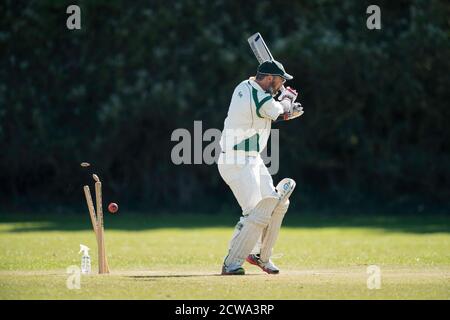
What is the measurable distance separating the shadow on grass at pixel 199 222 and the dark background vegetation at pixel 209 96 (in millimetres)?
1077

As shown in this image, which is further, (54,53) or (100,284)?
(54,53)

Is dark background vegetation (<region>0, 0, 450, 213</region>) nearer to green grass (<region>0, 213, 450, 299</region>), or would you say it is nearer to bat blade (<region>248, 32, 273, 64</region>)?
green grass (<region>0, 213, 450, 299</region>)

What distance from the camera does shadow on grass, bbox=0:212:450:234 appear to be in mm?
20766

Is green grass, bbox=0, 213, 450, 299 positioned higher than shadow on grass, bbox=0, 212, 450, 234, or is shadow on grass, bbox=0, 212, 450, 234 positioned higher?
green grass, bbox=0, 213, 450, 299

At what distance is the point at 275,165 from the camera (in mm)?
23781

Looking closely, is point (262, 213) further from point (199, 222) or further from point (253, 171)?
point (199, 222)

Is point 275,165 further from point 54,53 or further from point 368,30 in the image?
point 54,53

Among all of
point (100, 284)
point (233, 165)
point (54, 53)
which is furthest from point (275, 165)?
point (100, 284)

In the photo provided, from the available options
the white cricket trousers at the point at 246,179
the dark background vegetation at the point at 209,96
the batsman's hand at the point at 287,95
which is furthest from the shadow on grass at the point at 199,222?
the white cricket trousers at the point at 246,179

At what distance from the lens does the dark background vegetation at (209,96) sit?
23.8 metres

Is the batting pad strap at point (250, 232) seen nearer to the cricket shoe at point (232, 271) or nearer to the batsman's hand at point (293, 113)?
the cricket shoe at point (232, 271)

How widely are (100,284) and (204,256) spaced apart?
474 centimetres

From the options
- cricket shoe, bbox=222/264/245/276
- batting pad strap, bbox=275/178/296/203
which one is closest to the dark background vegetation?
batting pad strap, bbox=275/178/296/203

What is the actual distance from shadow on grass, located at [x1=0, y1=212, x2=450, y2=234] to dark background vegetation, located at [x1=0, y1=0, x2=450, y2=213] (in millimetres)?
1077
